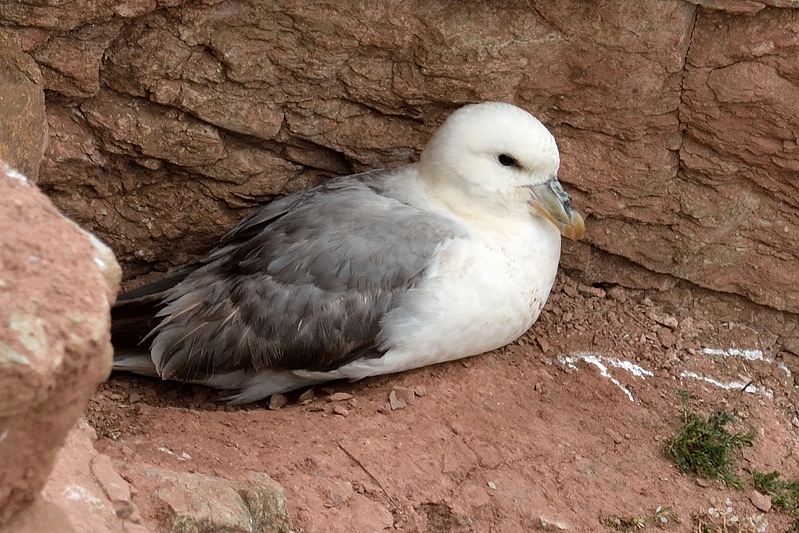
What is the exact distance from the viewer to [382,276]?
11.9ft

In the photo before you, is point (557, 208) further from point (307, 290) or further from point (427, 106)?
point (307, 290)

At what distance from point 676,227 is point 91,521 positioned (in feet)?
9.27

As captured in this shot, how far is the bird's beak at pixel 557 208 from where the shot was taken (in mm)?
3791

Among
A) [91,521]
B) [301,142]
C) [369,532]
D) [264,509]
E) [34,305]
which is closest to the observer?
[34,305]

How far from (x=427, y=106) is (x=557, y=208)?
2.21ft

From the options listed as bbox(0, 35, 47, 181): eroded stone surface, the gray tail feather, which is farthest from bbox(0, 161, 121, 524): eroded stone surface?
the gray tail feather

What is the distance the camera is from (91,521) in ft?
6.75

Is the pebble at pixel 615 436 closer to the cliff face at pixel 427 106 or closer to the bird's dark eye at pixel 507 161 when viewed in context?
the cliff face at pixel 427 106

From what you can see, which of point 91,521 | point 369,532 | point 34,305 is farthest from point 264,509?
point 34,305

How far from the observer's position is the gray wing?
362cm

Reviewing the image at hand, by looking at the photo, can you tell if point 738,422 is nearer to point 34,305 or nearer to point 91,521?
point 91,521

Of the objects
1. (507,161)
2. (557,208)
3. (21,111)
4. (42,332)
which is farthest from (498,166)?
(42,332)

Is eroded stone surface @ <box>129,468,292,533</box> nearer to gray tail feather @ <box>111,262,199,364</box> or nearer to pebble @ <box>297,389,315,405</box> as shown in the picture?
pebble @ <box>297,389,315,405</box>

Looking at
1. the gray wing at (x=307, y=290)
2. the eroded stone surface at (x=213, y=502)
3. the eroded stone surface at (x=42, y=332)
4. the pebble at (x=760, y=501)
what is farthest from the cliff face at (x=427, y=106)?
the eroded stone surface at (x=42, y=332)
